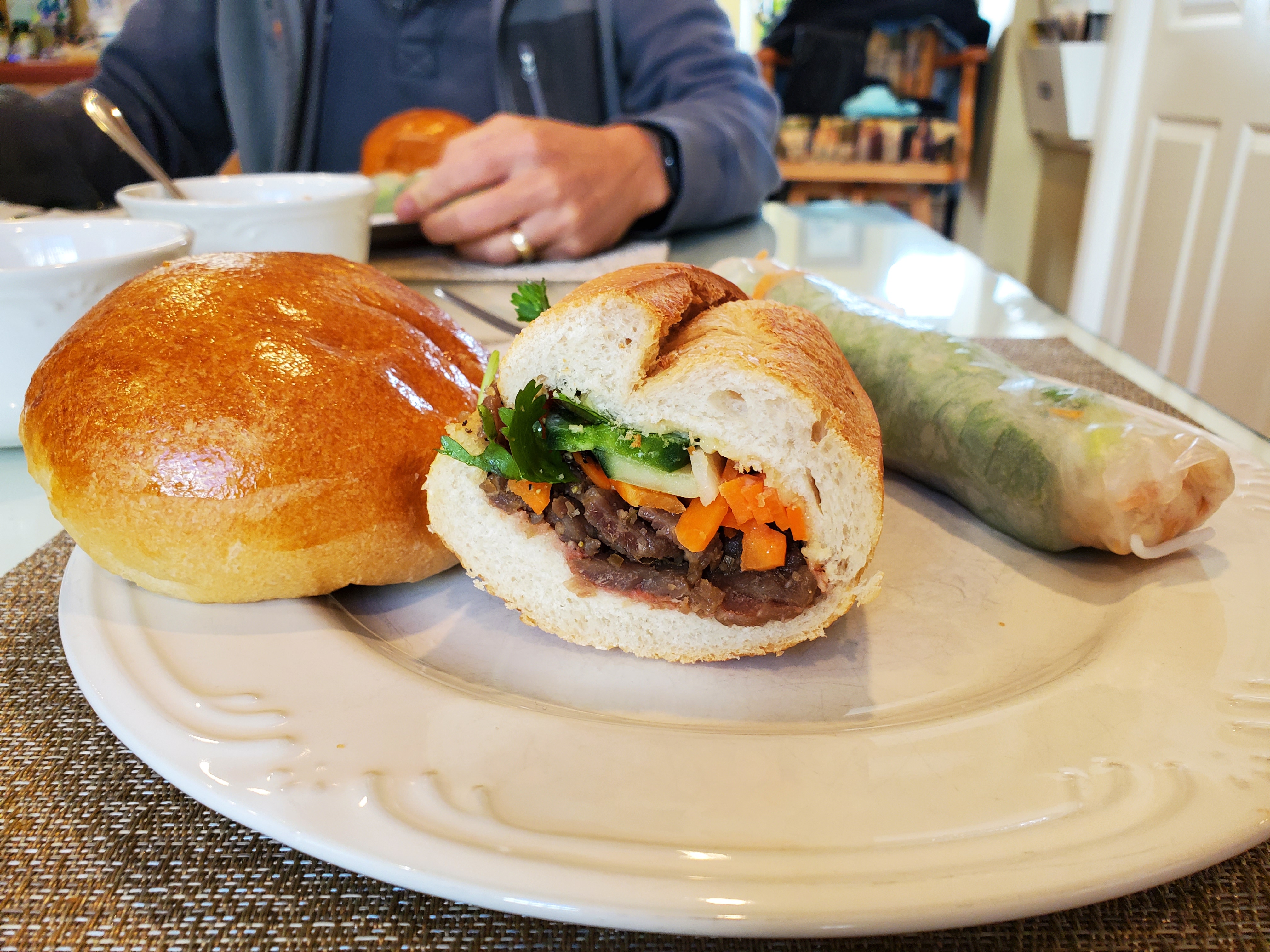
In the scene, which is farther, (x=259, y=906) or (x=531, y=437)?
(x=531, y=437)

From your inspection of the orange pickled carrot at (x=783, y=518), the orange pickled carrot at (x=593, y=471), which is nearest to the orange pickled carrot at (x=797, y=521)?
the orange pickled carrot at (x=783, y=518)

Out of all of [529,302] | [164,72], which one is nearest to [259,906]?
[529,302]

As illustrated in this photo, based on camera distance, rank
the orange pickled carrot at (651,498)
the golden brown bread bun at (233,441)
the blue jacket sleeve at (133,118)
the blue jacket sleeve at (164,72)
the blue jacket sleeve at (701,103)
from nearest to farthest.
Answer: the golden brown bread bun at (233,441), the orange pickled carrot at (651,498), the blue jacket sleeve at (133,118), the blue jacket sleeve at (701,103), the blue jacket sleeve at (164,72)

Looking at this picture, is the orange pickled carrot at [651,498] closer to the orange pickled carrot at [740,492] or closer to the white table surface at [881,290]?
the orange pickled carrot at [740,492]

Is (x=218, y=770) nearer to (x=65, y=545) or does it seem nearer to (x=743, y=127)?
(x=65, y=545)

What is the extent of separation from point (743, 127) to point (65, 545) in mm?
2824

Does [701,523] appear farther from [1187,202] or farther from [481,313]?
[1187,202]

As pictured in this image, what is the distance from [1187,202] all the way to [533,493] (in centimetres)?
422

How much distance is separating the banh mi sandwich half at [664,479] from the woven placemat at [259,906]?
45 cm

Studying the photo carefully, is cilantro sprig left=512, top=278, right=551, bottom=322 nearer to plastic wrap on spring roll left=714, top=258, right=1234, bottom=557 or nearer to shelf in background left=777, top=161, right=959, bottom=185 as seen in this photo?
plastic wrap on spring roll left=714, top=258, right=1234, bottom=557

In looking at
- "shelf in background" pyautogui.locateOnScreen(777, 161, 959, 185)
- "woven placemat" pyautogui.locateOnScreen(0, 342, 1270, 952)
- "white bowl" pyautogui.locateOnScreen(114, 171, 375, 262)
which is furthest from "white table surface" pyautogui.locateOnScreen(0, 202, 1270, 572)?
"shelf in background" pyautogui.locateOnScreen(777, 161, 959, 185)

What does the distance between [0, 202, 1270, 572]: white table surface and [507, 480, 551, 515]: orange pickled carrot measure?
0.78 m

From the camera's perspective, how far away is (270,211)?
1.98 metres

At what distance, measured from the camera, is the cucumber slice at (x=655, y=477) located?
116 cm
